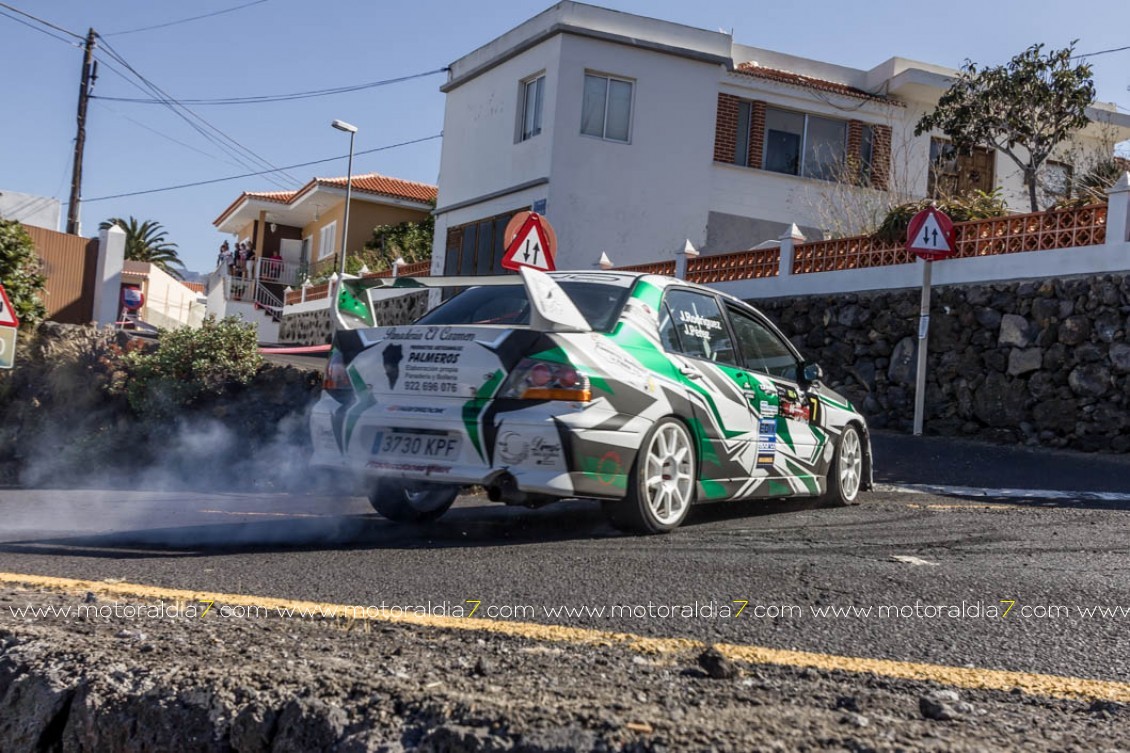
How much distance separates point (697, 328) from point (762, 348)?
874 millimetres

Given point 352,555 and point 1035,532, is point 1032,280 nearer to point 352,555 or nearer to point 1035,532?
point 1035,532

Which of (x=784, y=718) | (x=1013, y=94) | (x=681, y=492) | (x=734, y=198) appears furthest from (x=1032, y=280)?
(x=784, y=718)

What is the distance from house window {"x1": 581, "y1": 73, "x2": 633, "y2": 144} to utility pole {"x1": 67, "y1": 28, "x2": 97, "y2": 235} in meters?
15.8

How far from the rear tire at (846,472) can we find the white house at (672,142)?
1267 centimetres

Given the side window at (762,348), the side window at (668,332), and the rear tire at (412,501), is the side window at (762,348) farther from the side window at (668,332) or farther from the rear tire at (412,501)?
the rear tire at (412,501)

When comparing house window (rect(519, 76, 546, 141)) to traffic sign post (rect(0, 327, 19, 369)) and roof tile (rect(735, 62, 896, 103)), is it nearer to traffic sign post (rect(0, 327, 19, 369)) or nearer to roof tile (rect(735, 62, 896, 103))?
roof tile (rect(735, 62, 896, 103))

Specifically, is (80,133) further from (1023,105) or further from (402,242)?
(1023,105)

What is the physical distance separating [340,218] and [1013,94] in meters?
27.3

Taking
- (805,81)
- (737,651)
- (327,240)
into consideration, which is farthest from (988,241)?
(327,240)

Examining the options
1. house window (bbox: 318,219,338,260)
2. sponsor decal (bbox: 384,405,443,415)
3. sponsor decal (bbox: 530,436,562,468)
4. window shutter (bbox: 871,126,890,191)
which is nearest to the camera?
sponsor decal (bbox: 530,436,562,468)

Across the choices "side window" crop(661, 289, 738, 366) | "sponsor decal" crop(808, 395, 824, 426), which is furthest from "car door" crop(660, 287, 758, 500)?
"sponsor decal" crop(808, 395, 824, 426)

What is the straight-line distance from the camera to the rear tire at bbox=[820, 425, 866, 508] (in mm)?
7746

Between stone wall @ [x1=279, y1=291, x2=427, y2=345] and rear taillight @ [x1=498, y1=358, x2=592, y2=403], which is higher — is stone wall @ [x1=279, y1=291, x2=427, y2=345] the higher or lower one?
the higher one

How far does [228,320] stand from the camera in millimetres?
10969
